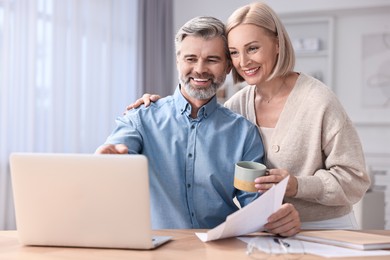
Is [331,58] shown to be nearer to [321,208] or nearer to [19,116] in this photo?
[19,116]

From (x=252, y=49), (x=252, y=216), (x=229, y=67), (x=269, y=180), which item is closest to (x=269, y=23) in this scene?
(x=252, y=49)

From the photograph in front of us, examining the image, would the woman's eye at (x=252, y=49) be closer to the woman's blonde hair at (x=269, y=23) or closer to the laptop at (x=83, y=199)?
the woman's blonde hair at (x=269, y=23)

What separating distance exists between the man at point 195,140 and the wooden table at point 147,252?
42 cm

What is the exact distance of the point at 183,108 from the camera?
186 cm

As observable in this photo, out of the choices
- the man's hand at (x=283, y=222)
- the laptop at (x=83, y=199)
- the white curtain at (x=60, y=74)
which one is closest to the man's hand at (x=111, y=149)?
the laptop at (x=83, y=199)

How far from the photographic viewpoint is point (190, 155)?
180 cm

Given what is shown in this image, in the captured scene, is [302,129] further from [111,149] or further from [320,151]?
[111,149]

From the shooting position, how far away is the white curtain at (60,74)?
3.73m

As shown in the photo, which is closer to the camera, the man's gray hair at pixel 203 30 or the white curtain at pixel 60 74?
the man's gray hair at pixel 203 30

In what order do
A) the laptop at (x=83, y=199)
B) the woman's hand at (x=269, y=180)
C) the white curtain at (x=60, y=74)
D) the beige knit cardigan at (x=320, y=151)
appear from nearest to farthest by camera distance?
the laptop at (x=83, y=199) < the woman's hand at (x=269, y=180) < the beige knit cardigan at (x=320, y=151) < the white curtain at (x=60, y=74)

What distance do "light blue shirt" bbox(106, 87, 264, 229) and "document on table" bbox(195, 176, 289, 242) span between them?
0.36m

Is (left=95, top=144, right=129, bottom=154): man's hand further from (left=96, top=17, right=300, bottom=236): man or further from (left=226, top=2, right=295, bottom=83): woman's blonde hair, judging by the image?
(left=226, top=2, right=295, bottom=83): woman's blonde hair

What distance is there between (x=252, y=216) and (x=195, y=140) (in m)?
0.57

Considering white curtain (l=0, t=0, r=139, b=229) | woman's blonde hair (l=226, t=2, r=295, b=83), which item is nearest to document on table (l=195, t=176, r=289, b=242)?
woman's blonde hair (l=226, t=2, r=295, b=83)
